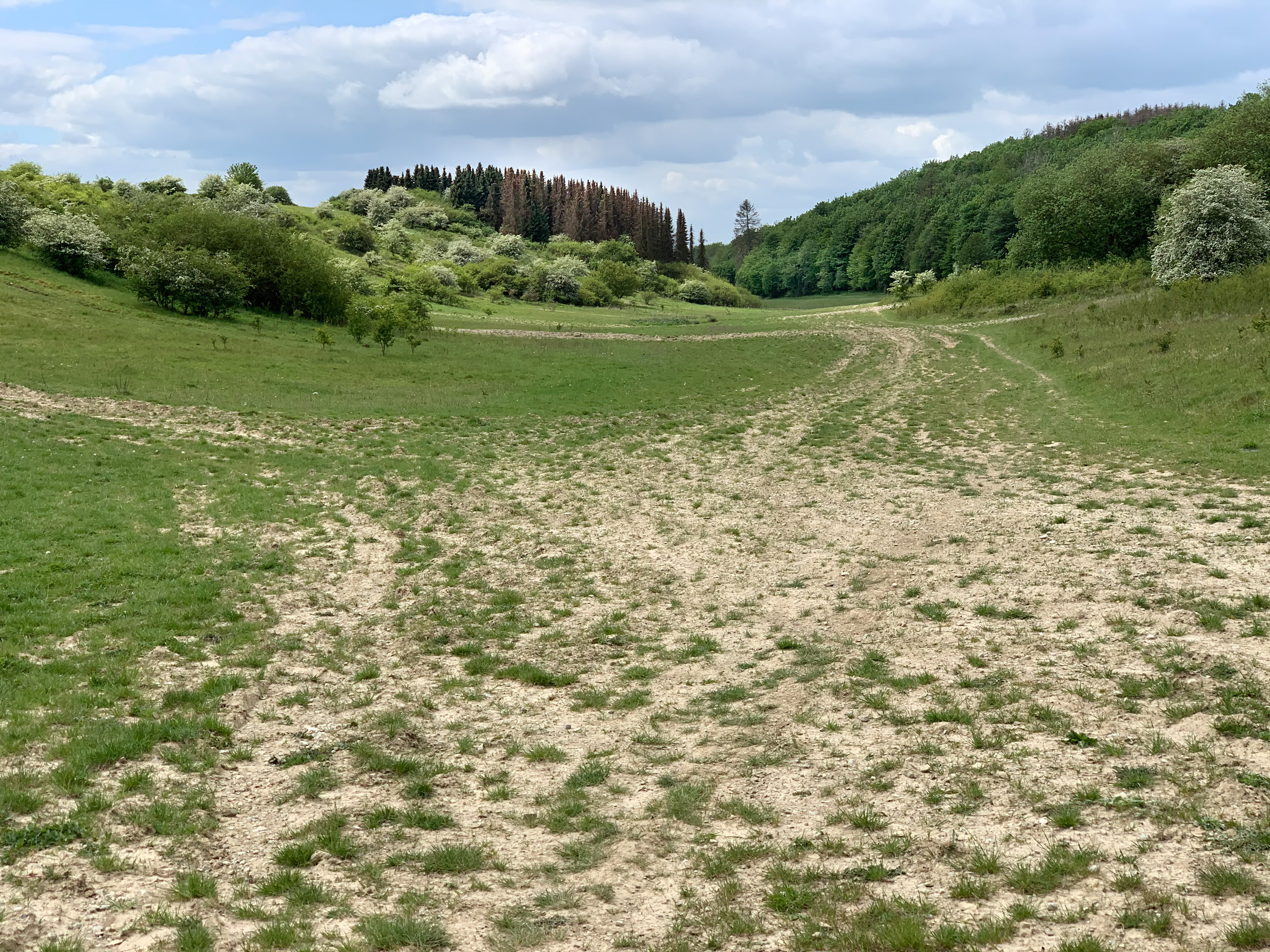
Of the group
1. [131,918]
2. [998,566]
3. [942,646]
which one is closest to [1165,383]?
[998,566]

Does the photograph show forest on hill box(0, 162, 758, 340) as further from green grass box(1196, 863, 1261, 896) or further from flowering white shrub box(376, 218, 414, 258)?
green grass box(1196, 863, 1261, 896)

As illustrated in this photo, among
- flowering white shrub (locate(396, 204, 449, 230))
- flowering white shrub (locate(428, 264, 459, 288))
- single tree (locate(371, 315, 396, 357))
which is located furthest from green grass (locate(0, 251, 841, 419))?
flowering white shrub (locate(396, 204, 449, 230))

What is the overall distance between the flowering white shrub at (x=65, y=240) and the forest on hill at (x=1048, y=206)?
79.2 meters

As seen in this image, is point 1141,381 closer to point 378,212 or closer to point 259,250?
point 259,250

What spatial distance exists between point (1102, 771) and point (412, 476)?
736 inches

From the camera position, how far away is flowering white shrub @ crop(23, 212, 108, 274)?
54.0 metres

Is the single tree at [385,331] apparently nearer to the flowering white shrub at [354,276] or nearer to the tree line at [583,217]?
the flowering white shrub at [354,276]

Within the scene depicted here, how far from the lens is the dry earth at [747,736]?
20.7ft

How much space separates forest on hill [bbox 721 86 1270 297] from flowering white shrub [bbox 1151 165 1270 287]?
1719 cm

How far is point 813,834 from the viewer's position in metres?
7.36

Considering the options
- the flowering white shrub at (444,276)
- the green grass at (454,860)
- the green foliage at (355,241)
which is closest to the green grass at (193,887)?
the green grass at (454,860)

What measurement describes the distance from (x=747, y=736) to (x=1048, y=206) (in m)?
86.1

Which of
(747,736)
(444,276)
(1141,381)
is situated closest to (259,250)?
(444,276)

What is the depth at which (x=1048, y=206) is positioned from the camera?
8012cm
